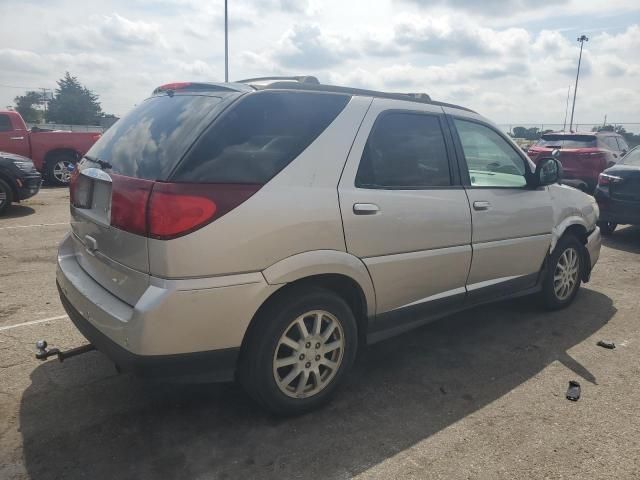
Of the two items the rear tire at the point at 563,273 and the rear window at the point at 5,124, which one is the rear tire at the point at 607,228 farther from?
the rear window at the point at 5,124

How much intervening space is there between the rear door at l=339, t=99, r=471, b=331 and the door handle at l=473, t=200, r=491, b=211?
0.11m

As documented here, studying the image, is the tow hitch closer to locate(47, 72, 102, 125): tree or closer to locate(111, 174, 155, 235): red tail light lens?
locate(111, 174, 155, 235): red tail light lens

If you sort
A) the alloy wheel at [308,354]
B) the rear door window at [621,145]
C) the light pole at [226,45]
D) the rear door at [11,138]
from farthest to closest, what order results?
the light pole at [226,45], the rear door window at [621,145], the rear door at [11,138], the alloy wheel at [308,354]

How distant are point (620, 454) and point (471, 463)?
0.81 m

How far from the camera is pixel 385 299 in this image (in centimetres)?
314

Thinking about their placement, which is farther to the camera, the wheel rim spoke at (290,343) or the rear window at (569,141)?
the rear window at (569,141)

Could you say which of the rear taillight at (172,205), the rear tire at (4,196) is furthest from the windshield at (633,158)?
the rear tire at (4,196)

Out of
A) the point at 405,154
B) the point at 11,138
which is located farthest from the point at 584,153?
the point at 11,138

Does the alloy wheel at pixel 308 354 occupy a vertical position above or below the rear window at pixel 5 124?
below

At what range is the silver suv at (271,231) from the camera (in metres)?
2.35

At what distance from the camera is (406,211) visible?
3.12 m

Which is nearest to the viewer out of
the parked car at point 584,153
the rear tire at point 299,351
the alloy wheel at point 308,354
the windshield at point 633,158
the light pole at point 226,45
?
the rear tire at point 299,351

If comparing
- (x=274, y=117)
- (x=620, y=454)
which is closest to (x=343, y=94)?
(x=274, y=117)

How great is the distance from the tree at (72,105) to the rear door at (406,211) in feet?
203
